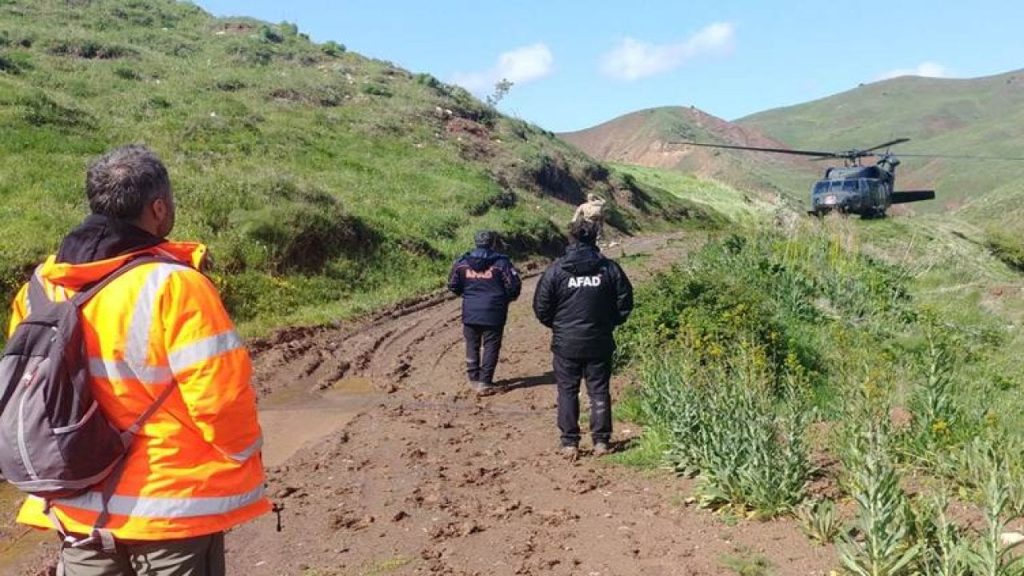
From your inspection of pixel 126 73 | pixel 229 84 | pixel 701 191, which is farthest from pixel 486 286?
pixel 701 191

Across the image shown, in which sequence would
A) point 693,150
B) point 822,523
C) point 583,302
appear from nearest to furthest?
1. point 822,523
2. point 583,302
3. point 693,150

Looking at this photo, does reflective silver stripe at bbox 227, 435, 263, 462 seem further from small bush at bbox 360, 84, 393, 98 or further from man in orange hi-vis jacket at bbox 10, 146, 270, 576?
small bush at bbox 360, 84, 393, 98

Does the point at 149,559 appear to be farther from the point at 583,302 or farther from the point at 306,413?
the point at 306,413

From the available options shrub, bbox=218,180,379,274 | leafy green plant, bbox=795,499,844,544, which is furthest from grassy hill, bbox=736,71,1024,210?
leafy green plant, bbox=795,499,844,544

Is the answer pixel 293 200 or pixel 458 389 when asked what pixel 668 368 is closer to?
pixel 458 389

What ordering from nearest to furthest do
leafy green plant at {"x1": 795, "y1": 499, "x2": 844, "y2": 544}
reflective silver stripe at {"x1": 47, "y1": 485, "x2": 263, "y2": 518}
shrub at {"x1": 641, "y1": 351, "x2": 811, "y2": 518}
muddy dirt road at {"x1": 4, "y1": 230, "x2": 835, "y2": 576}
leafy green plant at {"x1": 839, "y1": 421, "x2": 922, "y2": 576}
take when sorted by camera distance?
1. reflective silver stripe at {"x1": 47, "y1": 485, "x2": 263, "y2": 518}
2. leafy green plant at {"x1": 839, "y1": 421, "x2": 922, "y2": 576}
3. leafy green plant at {"x1": 795, "y1": 499, "x2": 844, "y2": 544}
4. muddy dirt road at {"x1": 4, "y1": 230, "x2": 835, "y2": 576}
5. shrub at {"x1": 641, "y1": 351, "x2": 811, "y2": 518}

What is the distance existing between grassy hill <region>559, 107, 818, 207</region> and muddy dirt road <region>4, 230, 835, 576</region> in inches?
2502

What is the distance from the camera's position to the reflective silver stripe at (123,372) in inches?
103

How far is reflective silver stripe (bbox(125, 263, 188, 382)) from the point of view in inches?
103

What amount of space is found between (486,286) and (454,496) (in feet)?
13.3

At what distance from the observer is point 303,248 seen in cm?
1616

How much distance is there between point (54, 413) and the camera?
2.53 metres

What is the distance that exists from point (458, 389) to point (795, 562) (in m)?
5.87

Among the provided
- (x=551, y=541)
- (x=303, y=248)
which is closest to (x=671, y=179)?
(x=303, y=248)
